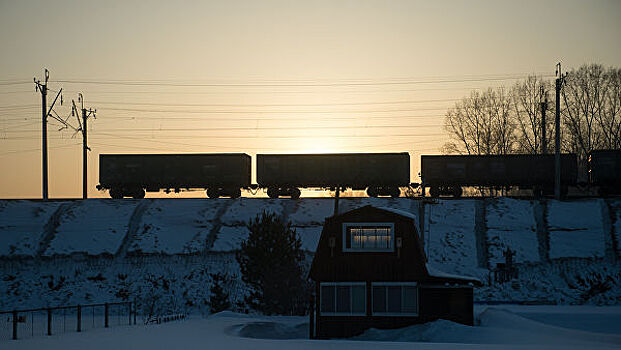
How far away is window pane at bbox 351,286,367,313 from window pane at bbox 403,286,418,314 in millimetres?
1754

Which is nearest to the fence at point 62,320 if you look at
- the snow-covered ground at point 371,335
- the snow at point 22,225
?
the snow-covered ground at point 371,335

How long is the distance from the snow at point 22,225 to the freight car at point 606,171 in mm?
43635

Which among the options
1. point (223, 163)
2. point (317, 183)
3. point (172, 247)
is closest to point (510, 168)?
point (317, 183)

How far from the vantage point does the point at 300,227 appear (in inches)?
2179

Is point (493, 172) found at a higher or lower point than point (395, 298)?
higher

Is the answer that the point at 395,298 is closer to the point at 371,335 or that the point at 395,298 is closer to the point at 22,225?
the point at 371,335

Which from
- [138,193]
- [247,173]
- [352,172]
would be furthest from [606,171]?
[138,193]

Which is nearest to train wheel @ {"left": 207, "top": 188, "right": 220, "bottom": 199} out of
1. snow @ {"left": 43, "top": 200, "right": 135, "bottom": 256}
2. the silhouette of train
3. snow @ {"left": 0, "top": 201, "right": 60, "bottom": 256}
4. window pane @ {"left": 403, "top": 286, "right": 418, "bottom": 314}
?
the silhouette of train

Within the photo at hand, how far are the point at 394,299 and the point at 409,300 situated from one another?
0.65m

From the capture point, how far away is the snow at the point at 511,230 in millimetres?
50062

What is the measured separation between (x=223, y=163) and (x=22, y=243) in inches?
667

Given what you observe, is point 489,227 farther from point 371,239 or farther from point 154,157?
point 154,157

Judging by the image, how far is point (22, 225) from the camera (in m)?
57.7

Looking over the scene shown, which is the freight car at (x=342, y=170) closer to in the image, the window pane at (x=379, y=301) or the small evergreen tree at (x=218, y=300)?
the small evergreen tree at (x=218, y=300)
